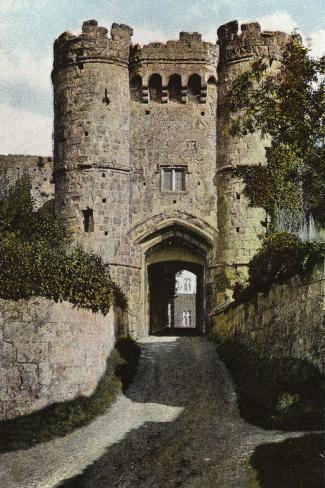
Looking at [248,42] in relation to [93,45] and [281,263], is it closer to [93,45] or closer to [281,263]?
[93,45]

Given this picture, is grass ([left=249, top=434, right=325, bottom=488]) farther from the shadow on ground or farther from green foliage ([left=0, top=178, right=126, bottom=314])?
green foliage ([left=0, top=178, right=126, bottom=314])

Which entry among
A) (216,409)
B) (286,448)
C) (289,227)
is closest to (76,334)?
(216,409)

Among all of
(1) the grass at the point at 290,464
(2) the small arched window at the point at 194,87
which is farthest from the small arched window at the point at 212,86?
(1) the grass at the point at 290,464

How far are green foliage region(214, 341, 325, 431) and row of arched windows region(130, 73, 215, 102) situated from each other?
13.0 metres

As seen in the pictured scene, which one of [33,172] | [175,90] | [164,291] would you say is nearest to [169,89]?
[175,90]

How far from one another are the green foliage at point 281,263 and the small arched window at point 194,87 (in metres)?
9.19

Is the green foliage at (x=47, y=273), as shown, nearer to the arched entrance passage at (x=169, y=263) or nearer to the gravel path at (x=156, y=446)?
the gravel path at (x=156, y=446)

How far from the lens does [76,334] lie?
15.5 m

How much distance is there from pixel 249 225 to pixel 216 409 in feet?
38.8

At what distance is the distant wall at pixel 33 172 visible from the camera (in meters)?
33.5

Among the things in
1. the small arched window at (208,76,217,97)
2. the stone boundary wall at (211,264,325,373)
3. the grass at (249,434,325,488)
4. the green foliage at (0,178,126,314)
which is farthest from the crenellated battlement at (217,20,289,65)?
the grass at (249,434,325,488)

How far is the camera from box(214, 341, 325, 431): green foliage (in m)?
12.6

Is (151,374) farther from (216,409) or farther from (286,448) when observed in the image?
(286,448)

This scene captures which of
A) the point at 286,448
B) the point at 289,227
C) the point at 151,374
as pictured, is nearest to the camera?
the point at 286,448
